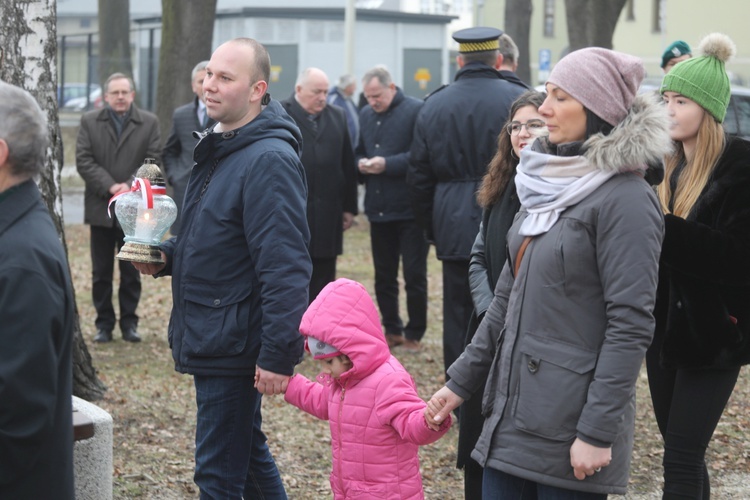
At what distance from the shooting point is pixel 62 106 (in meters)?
28.2

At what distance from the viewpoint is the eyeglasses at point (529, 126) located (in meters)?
Answer: 4.73

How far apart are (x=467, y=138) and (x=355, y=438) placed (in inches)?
119

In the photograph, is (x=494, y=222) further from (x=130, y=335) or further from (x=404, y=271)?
(x=130, y=335)

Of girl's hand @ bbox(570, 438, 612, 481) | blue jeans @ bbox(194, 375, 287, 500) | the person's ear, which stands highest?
the person's ear

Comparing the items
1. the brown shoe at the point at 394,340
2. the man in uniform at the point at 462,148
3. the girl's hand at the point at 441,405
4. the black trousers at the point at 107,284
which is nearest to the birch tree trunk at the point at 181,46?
the black trousers at the point at 107,284

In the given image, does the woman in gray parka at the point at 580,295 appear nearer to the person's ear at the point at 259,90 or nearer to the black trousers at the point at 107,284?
the person's ear at the point at 259,90

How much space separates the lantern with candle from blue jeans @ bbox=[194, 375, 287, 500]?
21.2 inches

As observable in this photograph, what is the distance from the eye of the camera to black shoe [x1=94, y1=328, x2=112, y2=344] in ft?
31.6

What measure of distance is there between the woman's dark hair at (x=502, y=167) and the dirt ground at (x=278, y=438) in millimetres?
1886

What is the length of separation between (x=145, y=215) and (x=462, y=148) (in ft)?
9.44

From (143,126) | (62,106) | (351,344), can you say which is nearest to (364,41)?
(62,106)

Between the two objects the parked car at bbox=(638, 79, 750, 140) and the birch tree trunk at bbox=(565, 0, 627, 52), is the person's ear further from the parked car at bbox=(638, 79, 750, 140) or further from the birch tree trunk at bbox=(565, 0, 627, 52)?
the birch tree trunk at bbox=(565, 0, 627, 52)

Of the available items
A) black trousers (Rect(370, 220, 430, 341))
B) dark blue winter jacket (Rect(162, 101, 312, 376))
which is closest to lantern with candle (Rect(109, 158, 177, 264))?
dark blue winter jacket (Rect(162, 101, 312, 376))

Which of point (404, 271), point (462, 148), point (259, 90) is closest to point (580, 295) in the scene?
point (259, 90)
